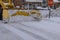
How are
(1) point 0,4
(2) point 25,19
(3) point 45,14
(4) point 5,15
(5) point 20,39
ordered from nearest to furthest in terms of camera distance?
1. (5) point 20,39
2. (4) point 5,15
3. (2) point 25,19
4. (1) point 0,4
5. (3) point 45,14

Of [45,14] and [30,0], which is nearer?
[45,14]

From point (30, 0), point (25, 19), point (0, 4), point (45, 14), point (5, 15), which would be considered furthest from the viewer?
point (30, 0)

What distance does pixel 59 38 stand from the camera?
2791mm

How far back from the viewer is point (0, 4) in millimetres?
6613

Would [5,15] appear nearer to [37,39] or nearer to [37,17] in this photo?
[37,17]

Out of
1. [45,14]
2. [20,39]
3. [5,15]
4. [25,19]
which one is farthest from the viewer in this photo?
[45,14]

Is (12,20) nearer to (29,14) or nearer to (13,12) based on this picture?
(13,12)

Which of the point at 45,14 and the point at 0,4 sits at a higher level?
the point at 0,4

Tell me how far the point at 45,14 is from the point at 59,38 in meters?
4.64

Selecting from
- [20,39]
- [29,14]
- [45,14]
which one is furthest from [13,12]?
[20,39]

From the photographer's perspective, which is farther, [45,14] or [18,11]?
[45,14]

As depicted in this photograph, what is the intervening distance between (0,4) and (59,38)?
4.27 metres

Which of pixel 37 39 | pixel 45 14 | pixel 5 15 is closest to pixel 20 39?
pixel 37 39

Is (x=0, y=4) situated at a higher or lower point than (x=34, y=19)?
higher
